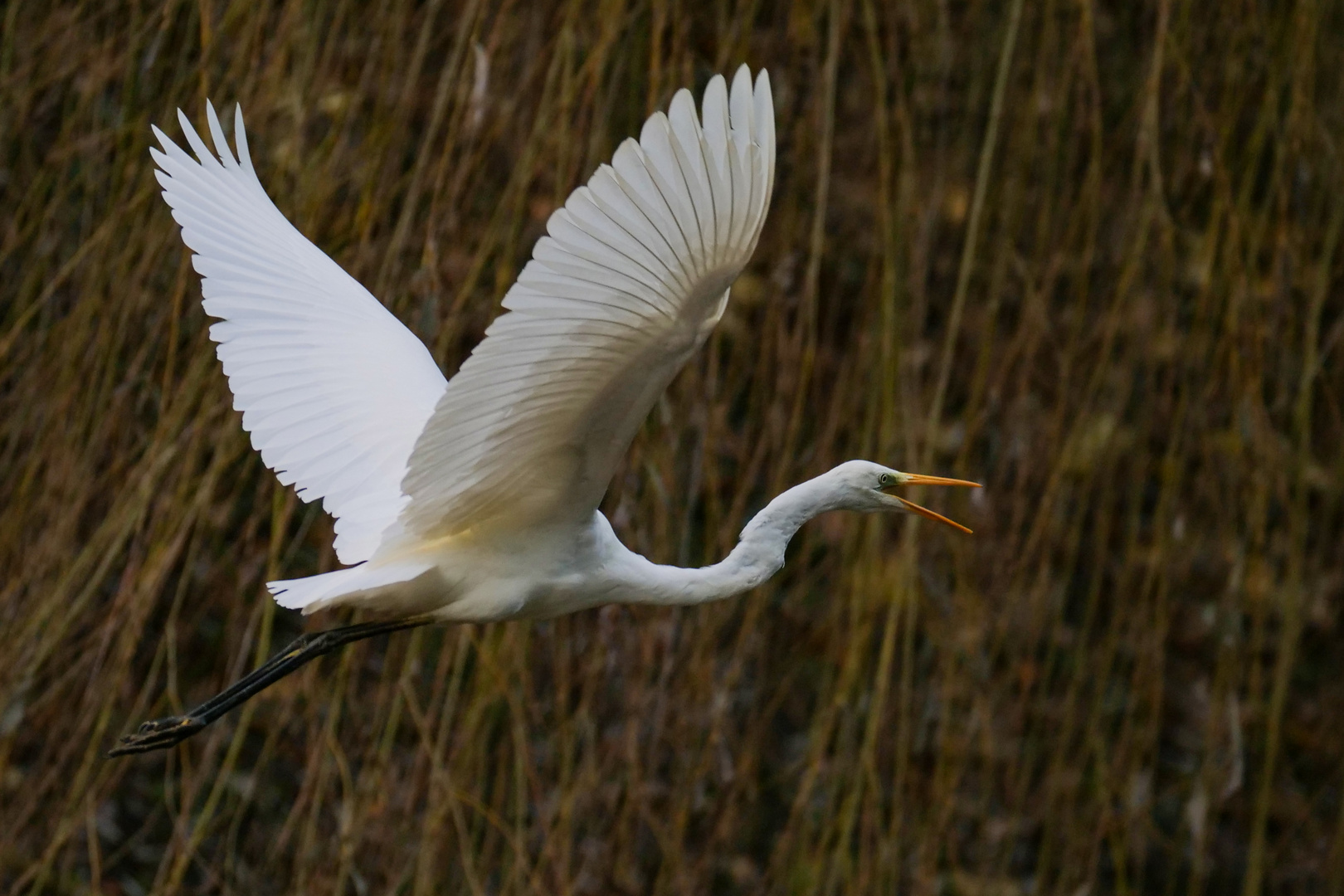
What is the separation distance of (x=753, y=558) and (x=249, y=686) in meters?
0.69

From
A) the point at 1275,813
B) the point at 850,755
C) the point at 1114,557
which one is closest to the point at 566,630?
the point at 850,755

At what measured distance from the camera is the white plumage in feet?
6.60

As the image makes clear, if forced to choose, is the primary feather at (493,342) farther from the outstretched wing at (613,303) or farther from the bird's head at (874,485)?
the bird's head at (874,485)

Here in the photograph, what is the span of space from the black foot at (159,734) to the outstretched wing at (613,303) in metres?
0.50

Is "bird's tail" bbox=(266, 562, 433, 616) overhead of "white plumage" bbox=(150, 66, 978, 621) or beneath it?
beneath

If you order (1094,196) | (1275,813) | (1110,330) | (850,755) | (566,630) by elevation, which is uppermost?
(1094,196)

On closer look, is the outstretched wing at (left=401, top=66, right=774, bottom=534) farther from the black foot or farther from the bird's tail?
the black foot

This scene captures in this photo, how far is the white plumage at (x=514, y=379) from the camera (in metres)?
2.01

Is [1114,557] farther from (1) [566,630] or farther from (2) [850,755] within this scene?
(1) [566,630]

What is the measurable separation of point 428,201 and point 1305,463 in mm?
1388

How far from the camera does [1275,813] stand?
12.1 ft

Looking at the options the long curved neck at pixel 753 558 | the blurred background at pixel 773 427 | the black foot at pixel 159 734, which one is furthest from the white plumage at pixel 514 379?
the black foot at pixel 159 734

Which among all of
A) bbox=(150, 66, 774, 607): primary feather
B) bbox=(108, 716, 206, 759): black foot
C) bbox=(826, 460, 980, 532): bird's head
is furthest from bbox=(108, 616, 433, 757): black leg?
bbox=(826, 460, 980, 532): bird's head

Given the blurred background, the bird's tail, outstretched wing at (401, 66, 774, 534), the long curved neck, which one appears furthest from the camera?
the blurred background
